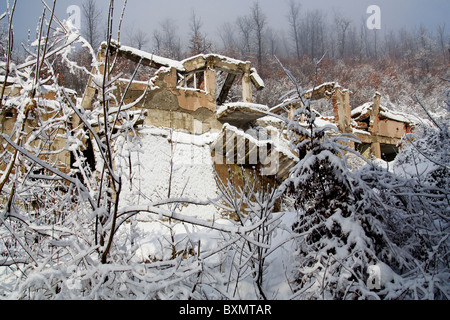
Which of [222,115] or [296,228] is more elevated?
[222,115]

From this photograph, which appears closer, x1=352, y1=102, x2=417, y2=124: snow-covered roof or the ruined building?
the ruined building

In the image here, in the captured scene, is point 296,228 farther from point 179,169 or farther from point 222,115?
point 222,115

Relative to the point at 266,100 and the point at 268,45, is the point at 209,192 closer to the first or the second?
the point at 266,100

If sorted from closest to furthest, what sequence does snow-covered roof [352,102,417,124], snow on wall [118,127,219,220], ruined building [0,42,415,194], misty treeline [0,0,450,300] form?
misty treeline [0,0,450,300]
ruined building [0,42,415,194]
snow on wall [118,127,219,220]
snow-covered roof [352,102,417,124]

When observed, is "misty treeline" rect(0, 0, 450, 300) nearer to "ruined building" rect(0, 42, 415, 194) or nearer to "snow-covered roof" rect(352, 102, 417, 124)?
"ruined building" rect(0, 42, 415, 194)

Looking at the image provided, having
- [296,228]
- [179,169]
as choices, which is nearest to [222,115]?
[179,169]

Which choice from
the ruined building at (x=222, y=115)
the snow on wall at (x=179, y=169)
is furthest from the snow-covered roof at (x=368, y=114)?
the snow on wall at (x=179, y=169)

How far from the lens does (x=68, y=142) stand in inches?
81.0

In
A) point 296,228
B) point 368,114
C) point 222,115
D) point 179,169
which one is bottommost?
point 296,228

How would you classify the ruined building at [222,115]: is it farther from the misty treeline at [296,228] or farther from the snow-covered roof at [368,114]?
the misty treeline at [296,228]

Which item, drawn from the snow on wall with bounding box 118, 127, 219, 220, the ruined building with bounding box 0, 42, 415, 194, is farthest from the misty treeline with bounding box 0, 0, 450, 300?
the snow on wall with bounding box 118, 127, 219, 220

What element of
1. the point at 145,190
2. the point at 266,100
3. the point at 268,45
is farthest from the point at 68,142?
the point at 268,45

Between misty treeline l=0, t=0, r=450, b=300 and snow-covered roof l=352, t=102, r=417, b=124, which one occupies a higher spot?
snow-covered roof l=352, t=102, r=417, b=124
